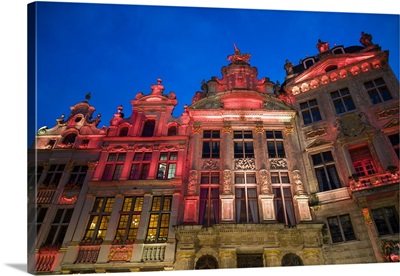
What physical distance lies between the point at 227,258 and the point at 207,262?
72 centimetres

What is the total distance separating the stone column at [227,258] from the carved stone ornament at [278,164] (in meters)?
4.07

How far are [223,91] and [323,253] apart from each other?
329 inches

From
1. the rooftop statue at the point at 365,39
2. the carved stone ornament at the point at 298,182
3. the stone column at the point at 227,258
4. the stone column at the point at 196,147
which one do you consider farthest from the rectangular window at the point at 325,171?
the rooftop statue at the point at 365,39

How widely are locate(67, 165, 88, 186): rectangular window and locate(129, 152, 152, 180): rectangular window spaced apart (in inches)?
81.6

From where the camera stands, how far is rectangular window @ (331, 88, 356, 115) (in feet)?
46.4

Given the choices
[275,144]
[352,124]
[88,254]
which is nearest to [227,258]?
[88,254]

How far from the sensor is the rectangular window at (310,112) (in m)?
14.6

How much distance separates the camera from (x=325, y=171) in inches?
497

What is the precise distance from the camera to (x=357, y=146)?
41.9 ft

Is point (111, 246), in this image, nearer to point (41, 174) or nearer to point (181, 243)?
point (181, 243)

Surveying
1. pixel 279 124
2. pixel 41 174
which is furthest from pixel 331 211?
pixel 41 174

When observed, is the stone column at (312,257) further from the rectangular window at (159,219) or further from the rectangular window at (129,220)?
the rectangular window at (129,220)

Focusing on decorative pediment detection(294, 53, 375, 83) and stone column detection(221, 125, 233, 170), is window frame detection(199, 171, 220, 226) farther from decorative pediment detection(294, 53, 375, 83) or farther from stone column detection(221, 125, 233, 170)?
decorative pediment detection(294, 53, 375, 83)

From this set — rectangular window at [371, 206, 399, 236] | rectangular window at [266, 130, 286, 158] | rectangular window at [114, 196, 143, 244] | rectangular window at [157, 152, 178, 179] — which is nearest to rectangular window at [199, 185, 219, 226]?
rectangular window at [157, 152, 178, 179]
